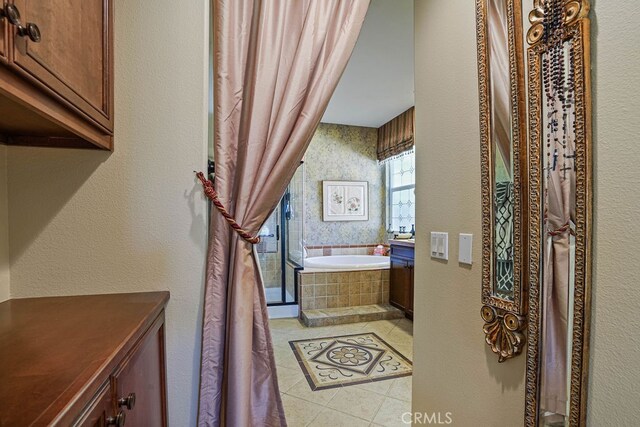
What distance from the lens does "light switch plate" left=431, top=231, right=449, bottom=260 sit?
119 centimetres

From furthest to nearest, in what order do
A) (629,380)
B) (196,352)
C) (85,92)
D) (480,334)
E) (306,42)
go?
1. (306,42)
2. (196,352)
3. (480,334)
4. (85,92)
5. (629,380)

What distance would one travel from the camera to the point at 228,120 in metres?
1.23

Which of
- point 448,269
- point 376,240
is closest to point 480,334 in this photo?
point 448,269

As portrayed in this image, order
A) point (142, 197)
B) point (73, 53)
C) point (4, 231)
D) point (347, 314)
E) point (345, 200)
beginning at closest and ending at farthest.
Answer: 1. point (73, 53)
2. point (4, 231)
3. point (142, 197)
4. point (347, 314)
5. point (345, 200)

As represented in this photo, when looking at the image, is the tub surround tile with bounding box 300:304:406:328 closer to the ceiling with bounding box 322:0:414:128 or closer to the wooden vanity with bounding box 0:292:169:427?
the wooden vanity with bounding box 0:292:169:427

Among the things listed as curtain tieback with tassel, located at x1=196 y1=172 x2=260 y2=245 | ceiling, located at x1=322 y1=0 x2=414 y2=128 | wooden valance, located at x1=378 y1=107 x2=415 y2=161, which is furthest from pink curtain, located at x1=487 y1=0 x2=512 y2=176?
wooden valance, located at x1=378 y1=107 x2=415 y2=161

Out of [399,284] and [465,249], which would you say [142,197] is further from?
[399,284]

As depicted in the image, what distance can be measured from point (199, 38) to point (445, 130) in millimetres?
1089

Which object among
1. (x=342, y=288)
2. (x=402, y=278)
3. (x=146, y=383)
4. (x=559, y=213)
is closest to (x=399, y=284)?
(x=402, y=278)

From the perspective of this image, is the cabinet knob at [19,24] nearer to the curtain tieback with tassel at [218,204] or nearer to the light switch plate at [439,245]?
the curtain tieback with tassel at [218,204]

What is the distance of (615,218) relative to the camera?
665 millimetres

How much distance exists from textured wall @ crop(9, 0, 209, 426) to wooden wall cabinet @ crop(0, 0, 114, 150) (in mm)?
78

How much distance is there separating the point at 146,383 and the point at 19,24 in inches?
39.0

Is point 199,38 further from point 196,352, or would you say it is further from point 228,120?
point 196,352
